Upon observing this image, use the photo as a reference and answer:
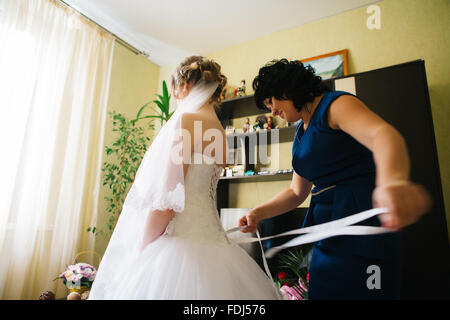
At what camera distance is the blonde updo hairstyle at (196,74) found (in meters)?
1.32

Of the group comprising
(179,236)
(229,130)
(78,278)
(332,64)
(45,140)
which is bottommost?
(78,278)

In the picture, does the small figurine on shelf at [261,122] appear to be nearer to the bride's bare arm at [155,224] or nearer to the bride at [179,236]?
the bride at [179,236]

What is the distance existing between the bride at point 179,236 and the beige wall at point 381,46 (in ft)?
5.72

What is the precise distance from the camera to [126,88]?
3.48 metres

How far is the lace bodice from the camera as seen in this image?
1.04 meters

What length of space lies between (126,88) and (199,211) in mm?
2873

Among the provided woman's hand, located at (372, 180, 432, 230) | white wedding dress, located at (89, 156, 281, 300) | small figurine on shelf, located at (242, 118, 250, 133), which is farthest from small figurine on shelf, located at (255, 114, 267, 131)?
woman's hand, located at (372, 180, 432, 230)

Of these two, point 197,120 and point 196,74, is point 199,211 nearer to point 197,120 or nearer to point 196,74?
point 197,120

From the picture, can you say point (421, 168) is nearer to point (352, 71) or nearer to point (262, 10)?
point (352, 71)

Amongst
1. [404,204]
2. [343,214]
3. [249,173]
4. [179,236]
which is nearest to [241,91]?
[249,173]

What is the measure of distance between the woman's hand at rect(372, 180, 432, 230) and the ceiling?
2729mm

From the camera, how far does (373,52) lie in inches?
103

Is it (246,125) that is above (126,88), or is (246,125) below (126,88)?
below

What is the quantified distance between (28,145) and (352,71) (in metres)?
3.01
